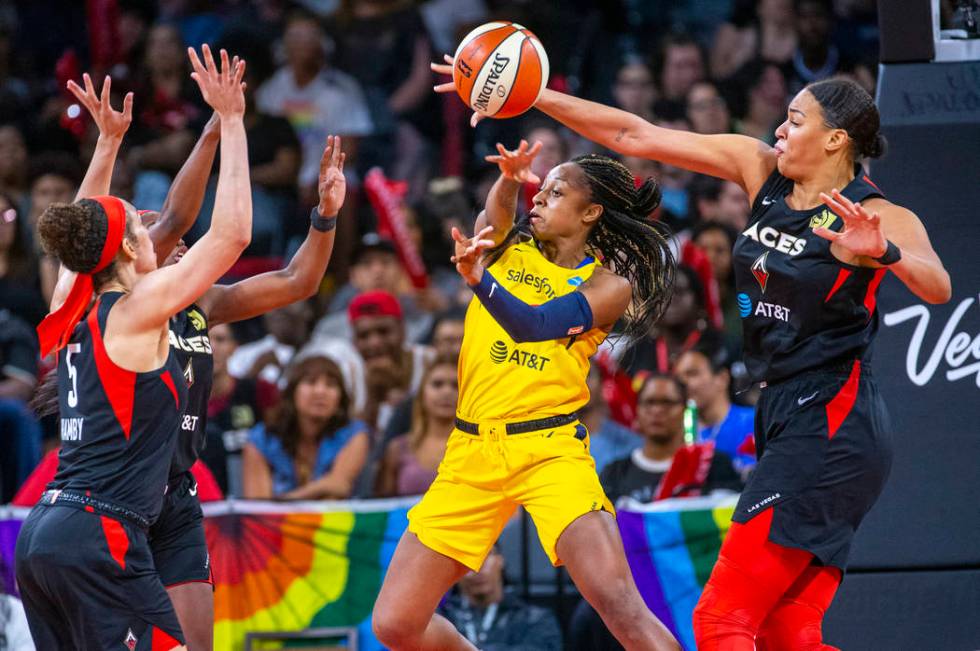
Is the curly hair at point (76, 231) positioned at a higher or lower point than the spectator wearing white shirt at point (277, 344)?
higher

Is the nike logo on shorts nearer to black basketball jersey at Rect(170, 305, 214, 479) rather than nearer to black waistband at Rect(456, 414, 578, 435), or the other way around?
black waistband at Rect(456, 414, 578, 435)

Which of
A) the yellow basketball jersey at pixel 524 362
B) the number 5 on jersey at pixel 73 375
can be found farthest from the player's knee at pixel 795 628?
the number 5 on jersey at pixel 73 375

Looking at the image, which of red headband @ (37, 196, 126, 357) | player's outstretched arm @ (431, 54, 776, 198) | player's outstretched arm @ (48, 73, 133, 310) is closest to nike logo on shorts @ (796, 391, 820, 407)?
player's outstretched arm @ (431, 54, 776, 198)

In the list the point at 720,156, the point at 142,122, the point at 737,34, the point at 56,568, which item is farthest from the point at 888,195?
the point at 142,122

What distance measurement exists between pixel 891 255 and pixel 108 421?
8.51ft

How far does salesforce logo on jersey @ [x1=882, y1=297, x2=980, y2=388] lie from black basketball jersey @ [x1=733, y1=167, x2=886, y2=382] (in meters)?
0.99

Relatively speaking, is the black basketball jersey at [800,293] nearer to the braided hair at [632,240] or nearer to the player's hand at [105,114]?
the braided hair at [632,240]

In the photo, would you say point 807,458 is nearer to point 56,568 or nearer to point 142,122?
point 56,568

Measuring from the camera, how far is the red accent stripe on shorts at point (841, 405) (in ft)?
16.0

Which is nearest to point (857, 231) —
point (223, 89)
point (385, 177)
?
point (223, 89)

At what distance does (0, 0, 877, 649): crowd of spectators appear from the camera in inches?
322

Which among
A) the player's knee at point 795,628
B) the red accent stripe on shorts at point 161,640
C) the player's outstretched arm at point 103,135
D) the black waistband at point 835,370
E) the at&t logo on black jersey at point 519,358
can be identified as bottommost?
the player's knee at point 795,628

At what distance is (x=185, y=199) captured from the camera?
573cm

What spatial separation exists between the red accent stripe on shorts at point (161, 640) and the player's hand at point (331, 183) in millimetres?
1943
